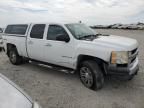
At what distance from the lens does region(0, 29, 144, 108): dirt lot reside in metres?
4.25

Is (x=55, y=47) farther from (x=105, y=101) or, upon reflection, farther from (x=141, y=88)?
(x=141, y=88)

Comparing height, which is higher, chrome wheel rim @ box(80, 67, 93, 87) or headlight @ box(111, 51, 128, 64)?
headlight @ box(111, 51, 128, 64)

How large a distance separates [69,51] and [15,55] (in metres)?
3.36

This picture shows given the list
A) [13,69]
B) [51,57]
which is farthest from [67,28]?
[13,69]

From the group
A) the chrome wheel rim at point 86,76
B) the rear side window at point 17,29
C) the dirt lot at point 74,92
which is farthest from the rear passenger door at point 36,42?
the chrome wheel rim at point 86,76

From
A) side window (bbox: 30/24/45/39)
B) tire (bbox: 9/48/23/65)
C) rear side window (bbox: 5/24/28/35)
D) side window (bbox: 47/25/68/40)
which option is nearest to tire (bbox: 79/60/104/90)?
side window (bbox: 47/25/68/40)

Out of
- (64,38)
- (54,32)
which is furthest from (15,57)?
(64,38)

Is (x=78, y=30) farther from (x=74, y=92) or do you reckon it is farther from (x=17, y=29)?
(x=17, y=29)

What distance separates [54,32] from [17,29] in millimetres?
2479

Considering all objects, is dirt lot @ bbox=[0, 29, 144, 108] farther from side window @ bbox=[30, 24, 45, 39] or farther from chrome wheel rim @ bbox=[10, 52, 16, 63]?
side window @ bbox=[30, 24, 45, 39]

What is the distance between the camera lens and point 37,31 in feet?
21.2

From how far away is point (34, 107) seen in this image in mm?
2119

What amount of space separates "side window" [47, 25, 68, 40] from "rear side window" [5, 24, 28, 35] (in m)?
1.58

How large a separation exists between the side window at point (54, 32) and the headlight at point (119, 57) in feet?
6.10
